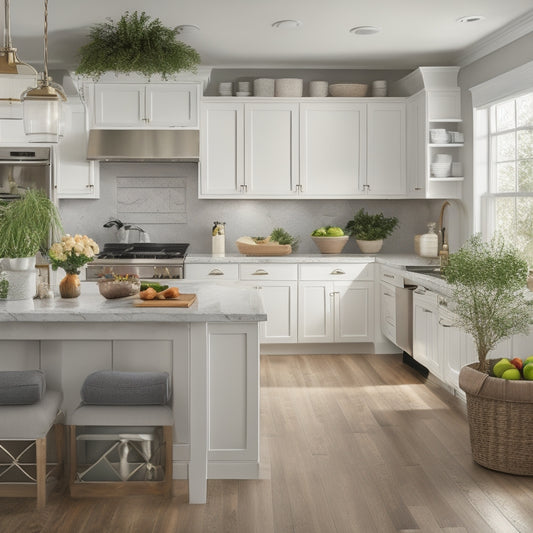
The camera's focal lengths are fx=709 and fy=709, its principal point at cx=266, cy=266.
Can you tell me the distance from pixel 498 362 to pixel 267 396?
1839mm

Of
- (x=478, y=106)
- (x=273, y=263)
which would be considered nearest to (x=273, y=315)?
(x=273, y=263)

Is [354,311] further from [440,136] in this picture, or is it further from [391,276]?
[440,136]

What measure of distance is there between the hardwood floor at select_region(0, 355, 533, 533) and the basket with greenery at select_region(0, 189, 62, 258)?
3.86 ft

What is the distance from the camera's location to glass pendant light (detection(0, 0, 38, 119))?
3.31 m

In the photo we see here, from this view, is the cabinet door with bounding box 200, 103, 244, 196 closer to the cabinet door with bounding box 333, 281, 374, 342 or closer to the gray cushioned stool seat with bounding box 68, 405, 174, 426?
the cabinet door with bounding box 333, 281, 374, 342

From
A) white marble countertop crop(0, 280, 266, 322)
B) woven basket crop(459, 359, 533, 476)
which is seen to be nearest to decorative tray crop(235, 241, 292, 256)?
white marble countertop crop(0, 280, 266, 322)

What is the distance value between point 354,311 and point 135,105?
2.68 meters

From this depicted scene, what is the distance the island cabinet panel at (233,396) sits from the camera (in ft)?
10.9

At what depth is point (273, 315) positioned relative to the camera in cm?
631

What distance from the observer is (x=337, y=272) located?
20.7 ft

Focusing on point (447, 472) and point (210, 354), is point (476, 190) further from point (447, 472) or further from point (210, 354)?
point (210, 354)

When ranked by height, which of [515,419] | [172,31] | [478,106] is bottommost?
[515,419]

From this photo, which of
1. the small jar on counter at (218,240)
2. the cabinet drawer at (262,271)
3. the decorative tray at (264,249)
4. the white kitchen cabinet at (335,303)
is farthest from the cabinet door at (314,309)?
the small jar on counter at (218,240)

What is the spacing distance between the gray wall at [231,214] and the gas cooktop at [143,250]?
19cm
